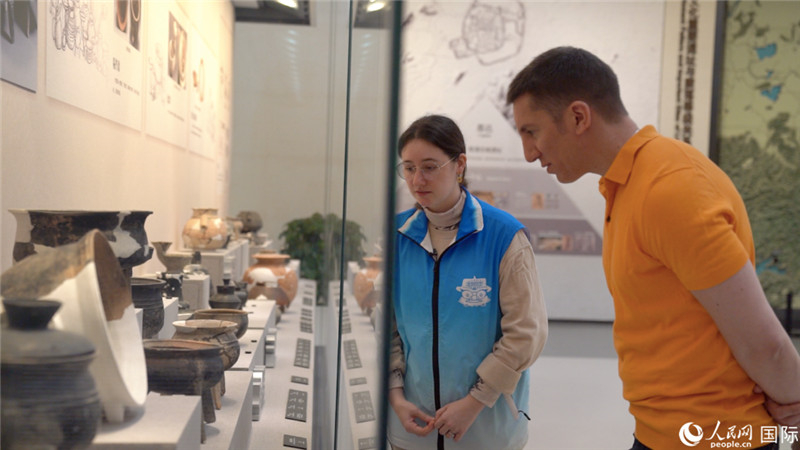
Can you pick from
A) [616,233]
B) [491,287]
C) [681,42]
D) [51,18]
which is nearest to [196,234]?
[51,18]

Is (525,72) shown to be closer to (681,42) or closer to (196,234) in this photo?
(196,234)

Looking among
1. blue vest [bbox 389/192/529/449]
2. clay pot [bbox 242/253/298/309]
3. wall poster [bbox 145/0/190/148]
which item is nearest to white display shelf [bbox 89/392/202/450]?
blue vest [bbox 389/192/529/449]

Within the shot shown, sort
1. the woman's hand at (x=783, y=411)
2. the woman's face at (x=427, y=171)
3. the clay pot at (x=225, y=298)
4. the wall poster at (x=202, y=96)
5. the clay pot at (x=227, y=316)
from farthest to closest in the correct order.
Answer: the wall poster at (x=202, y=96)
the clay pot at (x=225, y=298)
the clay pot at (x=227, y=316)
the woman's face at (x=427, y=171)
the woman's hand at (x=783, y=411)

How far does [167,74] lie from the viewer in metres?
3.12

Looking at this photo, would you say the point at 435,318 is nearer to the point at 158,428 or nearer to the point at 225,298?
the point at 158,428

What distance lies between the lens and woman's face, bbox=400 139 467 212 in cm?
151

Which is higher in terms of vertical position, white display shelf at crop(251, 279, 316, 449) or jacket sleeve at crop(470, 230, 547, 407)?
jacket sleeve at crop(470, 230, 547, 407)

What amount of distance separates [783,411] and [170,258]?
2.18 metres

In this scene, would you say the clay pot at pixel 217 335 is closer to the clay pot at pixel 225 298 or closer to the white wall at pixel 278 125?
the clay pot at pixel 225 298

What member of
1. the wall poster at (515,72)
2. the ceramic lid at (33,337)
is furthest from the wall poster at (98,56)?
the wall poster at (515,72)

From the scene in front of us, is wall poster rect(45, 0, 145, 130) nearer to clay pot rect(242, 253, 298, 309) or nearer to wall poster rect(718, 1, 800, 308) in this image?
clay pot rect(242, 253, 298, 309)

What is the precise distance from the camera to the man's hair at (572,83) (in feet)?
4.19

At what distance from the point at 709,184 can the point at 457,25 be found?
592cm

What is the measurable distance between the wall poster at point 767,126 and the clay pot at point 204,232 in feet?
16.4
